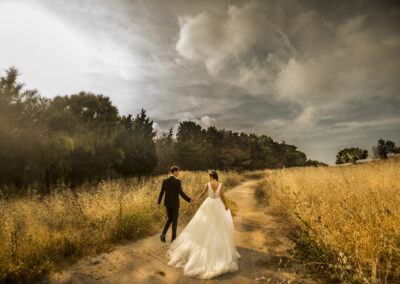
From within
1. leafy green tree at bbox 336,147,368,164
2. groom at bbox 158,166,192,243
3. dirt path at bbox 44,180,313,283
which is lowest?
dirt path at bbox 44,180,313,283

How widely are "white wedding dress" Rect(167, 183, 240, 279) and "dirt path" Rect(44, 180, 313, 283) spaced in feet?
0.52

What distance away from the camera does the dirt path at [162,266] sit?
11.2 ft

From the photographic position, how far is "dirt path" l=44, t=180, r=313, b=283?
11.2 ft

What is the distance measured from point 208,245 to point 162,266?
106 cm

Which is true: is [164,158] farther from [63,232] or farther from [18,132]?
[63,232]

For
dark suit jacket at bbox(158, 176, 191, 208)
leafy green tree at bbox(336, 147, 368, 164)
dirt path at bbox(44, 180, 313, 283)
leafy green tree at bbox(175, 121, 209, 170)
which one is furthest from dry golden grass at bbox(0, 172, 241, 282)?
leafy green tree at bbox(175, 121, 209, 170)

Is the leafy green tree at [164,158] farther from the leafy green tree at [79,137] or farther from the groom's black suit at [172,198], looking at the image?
the groom's black suit at [172,198]

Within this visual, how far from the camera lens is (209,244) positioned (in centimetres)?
398

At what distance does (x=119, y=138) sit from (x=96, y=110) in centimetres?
392

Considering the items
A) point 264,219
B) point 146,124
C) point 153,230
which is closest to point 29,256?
A: point 153,230

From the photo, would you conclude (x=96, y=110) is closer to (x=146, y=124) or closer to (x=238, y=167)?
(x=146, y=124)

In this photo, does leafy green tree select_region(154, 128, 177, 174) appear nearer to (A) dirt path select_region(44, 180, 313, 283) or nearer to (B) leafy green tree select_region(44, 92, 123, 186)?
(B) leafy green tree select_region(44, 92, 123, 186)

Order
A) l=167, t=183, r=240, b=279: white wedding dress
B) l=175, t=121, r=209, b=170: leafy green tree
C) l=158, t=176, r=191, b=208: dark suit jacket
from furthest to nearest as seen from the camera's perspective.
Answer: l=175, t=121, r=209, b=170: leafy green tree
l=158, t=176, r=191, b=208: dark suit jacket
l=167, t=183, r=240, b=279: white wedding dress

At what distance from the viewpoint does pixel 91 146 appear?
18188mm
